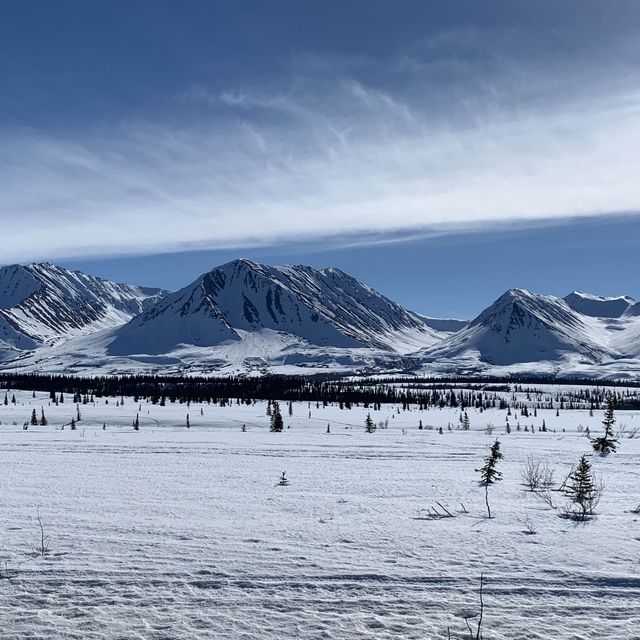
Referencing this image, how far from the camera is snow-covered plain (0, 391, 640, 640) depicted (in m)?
6.79

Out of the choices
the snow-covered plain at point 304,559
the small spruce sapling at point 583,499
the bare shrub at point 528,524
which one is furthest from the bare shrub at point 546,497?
the bare shrub at point 528,524

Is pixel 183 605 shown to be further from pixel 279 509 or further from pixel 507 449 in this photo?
pixel 507 449

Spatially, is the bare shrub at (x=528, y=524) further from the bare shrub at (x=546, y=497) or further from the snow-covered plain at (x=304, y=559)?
the bare shrub at (x=546, y=497)

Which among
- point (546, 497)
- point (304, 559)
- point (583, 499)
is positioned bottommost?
point (546, 497)

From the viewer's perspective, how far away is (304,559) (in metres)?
8.85

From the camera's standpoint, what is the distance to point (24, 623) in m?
6.70

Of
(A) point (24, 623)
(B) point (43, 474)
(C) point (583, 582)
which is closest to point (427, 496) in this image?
(C) point (583, 582)

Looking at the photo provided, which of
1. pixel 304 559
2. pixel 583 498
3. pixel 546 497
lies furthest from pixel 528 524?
pixel 304 559

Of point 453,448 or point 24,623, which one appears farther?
point 453,448

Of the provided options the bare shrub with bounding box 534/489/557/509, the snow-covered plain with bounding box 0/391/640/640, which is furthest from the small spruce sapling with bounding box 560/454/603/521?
the bare shrub with bounding box 534/489/557/509

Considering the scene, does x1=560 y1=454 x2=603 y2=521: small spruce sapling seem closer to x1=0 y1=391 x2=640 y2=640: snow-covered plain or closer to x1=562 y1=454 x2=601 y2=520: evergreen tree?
x1=562 y1=454 x2=601 y2=520: evergreen tree

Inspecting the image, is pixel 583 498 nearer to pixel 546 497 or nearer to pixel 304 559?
pixel 546 497

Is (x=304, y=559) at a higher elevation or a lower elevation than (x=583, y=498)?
higher

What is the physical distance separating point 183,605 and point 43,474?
1111 cm
